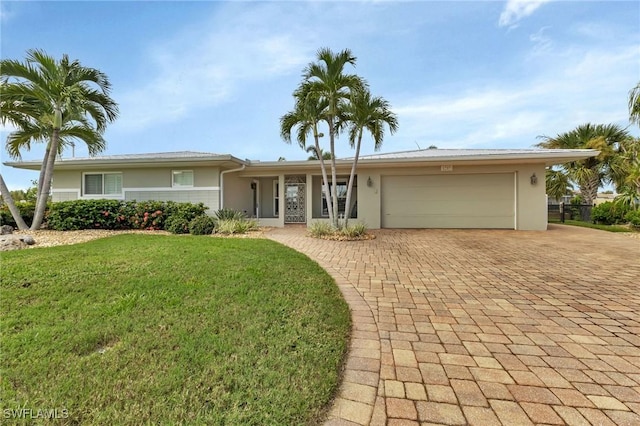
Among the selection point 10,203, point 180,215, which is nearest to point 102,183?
point 10,203

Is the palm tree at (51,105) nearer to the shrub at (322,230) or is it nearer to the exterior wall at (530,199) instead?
the shrub at (322,230)

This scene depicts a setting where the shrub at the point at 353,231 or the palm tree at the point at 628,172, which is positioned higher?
Answer: the palm tree at the point at 628,172

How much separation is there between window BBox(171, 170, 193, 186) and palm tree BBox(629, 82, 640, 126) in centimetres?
1584

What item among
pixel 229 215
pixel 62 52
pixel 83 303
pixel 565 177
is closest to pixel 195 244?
pixel 83 303

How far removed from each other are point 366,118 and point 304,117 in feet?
6.64

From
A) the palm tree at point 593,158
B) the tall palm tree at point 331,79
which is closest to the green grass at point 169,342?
the tall palm tree at point 331,79

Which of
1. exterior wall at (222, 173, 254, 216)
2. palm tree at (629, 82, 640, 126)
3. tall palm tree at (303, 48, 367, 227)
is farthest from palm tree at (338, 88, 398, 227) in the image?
palm tree at (629, 82, 640, 126)

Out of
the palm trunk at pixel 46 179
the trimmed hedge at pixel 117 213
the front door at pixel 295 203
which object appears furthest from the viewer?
the front door at pixel 295 203

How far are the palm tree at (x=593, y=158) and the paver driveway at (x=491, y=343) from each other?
554 inches

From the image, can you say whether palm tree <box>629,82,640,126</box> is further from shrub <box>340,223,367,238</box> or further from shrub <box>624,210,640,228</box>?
shrub <box>340,223,367,238</box>

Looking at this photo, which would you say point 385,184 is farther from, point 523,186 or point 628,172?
point 628,172

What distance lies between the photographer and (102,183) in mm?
12219

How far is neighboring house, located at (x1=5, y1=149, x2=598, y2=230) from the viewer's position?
11.2 metres

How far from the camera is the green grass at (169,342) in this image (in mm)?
1725
